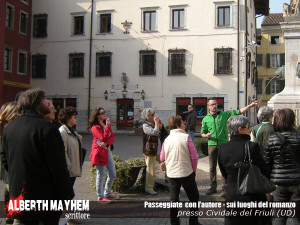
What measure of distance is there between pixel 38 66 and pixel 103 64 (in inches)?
224

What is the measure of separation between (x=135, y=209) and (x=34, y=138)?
3513mm

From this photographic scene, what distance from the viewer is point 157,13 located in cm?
2705

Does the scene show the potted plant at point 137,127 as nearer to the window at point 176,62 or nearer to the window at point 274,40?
the window at point 176,62

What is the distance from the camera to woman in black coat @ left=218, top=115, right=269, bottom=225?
3611 millimetres

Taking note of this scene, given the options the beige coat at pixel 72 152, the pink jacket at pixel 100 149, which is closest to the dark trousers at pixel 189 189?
the beige coat at pixel 72 152

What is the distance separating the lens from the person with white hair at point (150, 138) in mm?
6793

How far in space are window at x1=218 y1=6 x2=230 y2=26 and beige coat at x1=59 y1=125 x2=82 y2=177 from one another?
74.1 feet

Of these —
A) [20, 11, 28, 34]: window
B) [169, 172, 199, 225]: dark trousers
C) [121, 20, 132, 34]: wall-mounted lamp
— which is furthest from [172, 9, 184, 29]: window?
[169, 172, 199, 225]: dark trousers

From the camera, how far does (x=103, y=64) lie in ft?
91.8

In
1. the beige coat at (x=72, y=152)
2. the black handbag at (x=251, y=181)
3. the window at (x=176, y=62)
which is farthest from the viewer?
the window at (x=176, y=62)

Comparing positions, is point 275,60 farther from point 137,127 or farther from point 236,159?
point 236,159

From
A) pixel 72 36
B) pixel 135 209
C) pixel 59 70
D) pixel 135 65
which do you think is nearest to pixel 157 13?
pixel 135 65

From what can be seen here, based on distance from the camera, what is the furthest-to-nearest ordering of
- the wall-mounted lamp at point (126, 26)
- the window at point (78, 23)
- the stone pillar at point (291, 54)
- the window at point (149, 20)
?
the window at point (78, 23) < the wall-mounted lamp at point (126, 26) < the window at point (149, 20) < the stone pillar at point (291, 54)

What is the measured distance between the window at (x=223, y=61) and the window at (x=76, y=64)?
10.5 m
